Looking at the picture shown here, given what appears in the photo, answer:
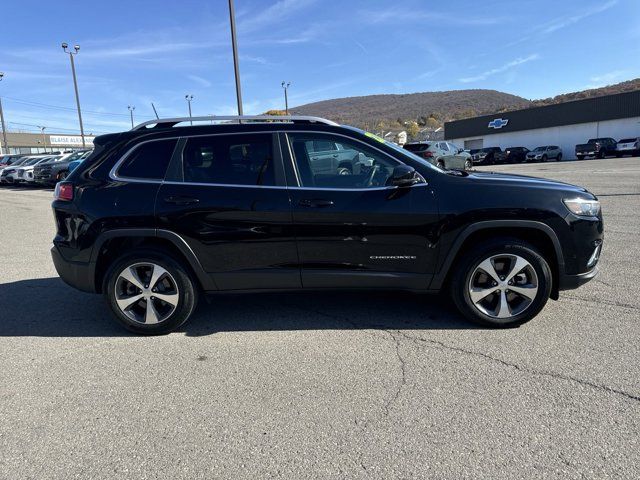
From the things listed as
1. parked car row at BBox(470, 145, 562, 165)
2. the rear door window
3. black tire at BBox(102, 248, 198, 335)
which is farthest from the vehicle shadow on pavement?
parked car row at BBox(470, 145, 562, 165)

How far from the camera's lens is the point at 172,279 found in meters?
4.00

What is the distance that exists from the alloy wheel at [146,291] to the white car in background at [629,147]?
132ft

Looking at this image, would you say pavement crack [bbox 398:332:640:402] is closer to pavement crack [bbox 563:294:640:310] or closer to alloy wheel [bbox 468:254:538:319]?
alloy wheel [bbox 468:254:538:319]

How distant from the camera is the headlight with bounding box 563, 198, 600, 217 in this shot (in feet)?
12.4

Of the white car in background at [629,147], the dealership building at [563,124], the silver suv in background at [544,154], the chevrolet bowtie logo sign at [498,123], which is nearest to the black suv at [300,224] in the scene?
the white car in background at [629,147]

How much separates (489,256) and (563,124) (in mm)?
49475

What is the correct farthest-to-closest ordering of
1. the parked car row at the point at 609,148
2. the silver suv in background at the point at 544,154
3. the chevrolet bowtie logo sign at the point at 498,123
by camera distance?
the chevrolet bowtie logo sign at the point at 498,123 → the silver suv in background at the point at 544,154 → the parked car row at the point at 609,148

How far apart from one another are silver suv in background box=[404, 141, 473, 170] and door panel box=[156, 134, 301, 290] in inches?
710

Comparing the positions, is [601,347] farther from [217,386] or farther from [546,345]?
[217,386]

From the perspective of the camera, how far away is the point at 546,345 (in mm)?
3584

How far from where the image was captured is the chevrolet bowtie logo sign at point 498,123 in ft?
165

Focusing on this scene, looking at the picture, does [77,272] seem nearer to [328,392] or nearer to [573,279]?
[328,392]

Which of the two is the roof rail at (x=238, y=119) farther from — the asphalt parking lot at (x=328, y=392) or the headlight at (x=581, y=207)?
the headlight at (x=581, y=207)

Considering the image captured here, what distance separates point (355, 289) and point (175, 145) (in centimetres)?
207
